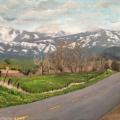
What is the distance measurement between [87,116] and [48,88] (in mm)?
35190

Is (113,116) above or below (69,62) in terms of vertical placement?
above

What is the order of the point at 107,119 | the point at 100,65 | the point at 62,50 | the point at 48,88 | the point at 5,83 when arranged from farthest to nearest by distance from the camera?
1. the point at 62,50
2. the point at 100,65
3. the point at 48,88
4. the point at 5,83
5. the point at 107,119

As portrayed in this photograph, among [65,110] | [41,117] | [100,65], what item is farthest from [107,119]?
[100,65]

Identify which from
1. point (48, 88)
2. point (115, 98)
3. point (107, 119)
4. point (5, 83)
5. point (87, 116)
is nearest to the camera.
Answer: point (107, 119)

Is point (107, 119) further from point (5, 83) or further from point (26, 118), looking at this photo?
point (5, 83)

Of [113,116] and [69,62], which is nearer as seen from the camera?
[113,116]

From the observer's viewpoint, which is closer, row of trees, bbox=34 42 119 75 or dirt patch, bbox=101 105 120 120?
dirt patch, bbox=101 105 120 120

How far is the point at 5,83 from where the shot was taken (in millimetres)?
55125

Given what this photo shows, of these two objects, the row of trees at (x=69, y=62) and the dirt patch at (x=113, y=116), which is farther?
the row of trees at (x=69, y=62)

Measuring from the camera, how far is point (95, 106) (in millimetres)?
31203

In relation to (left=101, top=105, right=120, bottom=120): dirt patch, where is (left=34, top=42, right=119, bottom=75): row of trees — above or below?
below

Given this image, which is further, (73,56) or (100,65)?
(73,56)

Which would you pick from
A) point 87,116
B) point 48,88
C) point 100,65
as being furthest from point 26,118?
point 100,65

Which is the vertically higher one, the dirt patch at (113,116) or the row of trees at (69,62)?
the dirt patch at (113,116)
